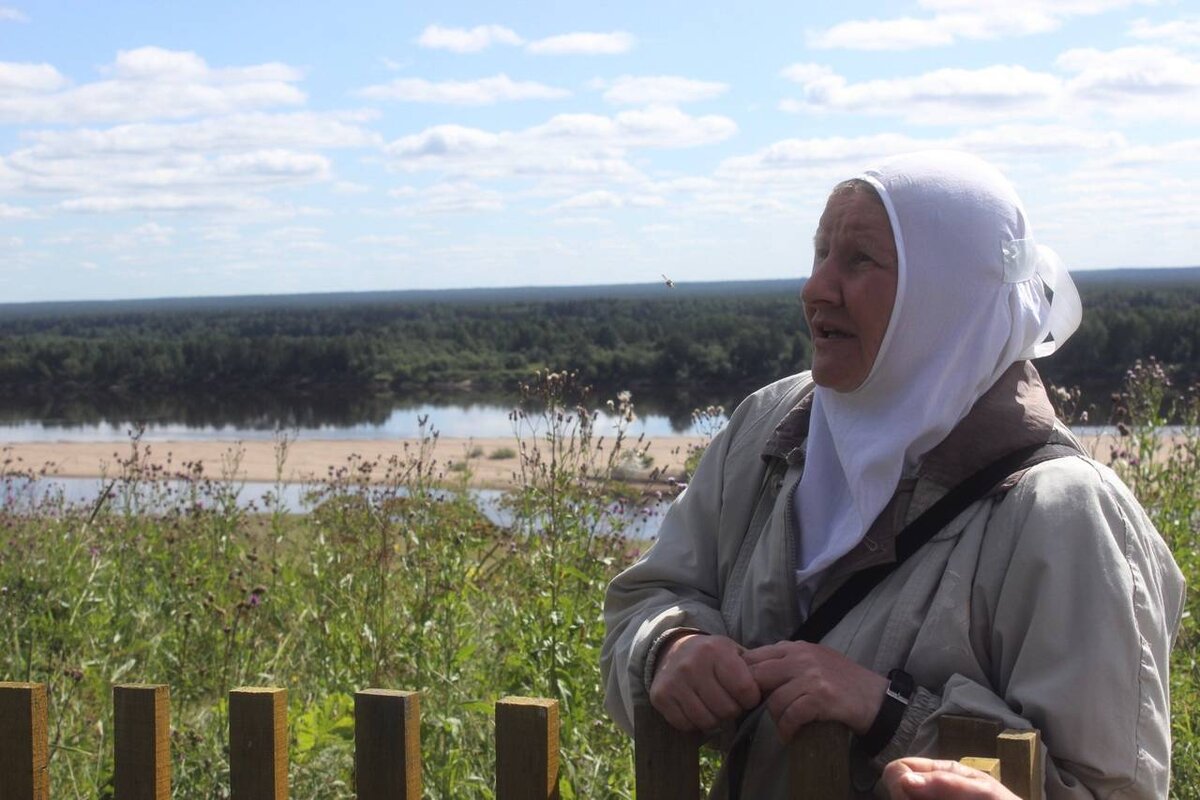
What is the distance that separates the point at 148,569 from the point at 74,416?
120 feet

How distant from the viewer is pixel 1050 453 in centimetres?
171

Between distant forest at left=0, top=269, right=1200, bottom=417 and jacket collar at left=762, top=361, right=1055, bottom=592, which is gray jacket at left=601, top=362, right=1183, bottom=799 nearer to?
jacket collar at left=762, top=361, right=1055, bottom=592

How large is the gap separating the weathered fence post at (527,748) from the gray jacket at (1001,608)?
15 centimetres

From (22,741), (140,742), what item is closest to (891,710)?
(140,742)

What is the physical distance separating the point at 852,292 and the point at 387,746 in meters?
0.91

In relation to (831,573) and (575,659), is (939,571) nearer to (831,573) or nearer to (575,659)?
(831,573)

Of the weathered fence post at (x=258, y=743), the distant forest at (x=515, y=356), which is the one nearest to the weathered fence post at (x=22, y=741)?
the weathered fence post at (x=258, y=743)

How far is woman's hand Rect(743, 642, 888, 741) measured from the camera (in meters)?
1.60

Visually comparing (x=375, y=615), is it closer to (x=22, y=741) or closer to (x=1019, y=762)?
(x=22, y=741)

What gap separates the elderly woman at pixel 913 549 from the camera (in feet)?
5.10

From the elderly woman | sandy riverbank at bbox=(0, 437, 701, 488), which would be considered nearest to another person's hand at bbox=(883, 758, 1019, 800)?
the elderly woman

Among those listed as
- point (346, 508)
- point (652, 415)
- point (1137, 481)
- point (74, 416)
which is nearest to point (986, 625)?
point (1137, 481)

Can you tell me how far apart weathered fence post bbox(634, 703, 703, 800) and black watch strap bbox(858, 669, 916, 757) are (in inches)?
9.5

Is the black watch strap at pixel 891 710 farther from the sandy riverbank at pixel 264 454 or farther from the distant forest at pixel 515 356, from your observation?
the distant forest at pixel 515 356
